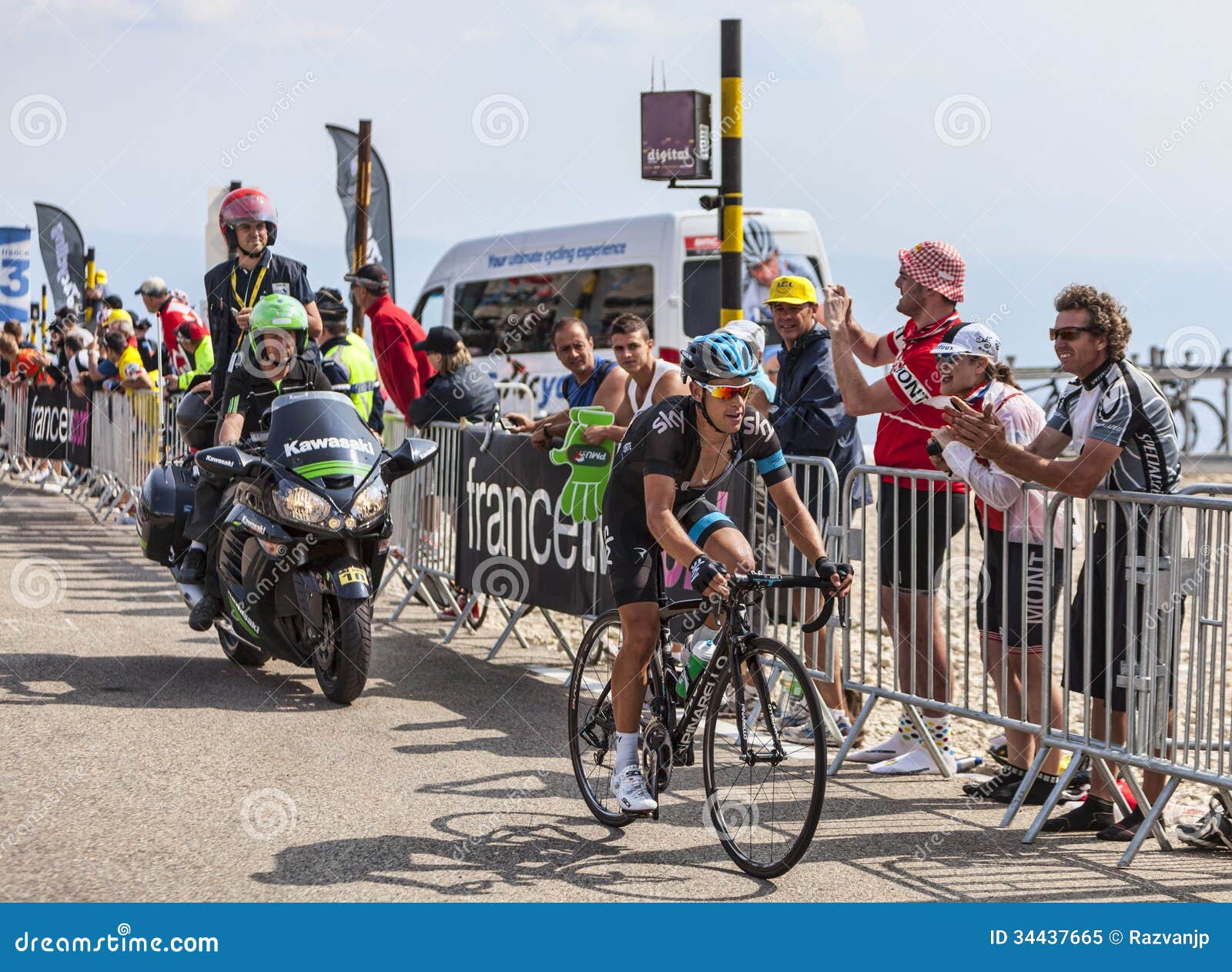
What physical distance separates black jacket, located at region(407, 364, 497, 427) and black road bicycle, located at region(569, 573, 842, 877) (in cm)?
479

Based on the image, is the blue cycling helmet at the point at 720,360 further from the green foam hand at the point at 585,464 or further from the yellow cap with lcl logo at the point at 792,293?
the green foam hand at the point at 585,464

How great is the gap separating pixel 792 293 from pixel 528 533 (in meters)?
2.26

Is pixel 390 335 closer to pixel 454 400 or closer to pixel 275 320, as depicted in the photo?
pixel 454 400

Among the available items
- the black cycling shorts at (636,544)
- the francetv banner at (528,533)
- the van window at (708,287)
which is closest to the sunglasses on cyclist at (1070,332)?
the black cycling shorts at (636,544)

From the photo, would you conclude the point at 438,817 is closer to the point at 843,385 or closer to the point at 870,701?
the point at 870,701

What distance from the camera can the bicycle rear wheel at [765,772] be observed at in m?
5.03

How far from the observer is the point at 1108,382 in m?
5.74

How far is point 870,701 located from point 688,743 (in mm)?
1627

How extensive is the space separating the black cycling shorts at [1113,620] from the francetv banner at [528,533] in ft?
7.14

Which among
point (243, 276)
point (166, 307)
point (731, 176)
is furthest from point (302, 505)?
point (166, 307)

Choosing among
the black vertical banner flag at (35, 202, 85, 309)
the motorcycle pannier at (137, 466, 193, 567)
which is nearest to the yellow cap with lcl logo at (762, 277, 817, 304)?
the motorcycle pannier at (137, 466, 193, 567)

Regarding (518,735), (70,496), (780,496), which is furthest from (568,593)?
(70,496)

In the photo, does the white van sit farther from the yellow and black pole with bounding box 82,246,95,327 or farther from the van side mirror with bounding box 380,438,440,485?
the van side mirror with bounding box 380,438,440,485

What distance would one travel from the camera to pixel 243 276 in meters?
9.23
